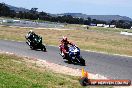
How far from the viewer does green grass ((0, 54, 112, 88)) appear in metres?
12.9

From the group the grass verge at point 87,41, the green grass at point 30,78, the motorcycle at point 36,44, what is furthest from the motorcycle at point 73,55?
the grass verge at point 87,41

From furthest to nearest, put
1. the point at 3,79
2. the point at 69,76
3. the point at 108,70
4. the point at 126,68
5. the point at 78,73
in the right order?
1. the point at 126,68
2. the point at 108,70
3. the point at 78,73
4. the point at 69,76
5. the point at 3,79

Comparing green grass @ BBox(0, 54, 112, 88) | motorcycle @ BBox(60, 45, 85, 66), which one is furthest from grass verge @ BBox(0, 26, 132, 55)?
green grass @ BBox(0, 54, 112, 88)

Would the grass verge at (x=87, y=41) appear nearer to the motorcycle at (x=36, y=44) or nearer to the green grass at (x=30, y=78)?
the motorcycle at (x=36, y=44)

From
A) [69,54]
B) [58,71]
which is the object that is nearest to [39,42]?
[69,54]

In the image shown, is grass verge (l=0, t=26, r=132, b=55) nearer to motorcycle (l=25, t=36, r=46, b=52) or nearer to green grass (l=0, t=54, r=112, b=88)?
motorcycle (l=25, t=36, r=46, b=52)

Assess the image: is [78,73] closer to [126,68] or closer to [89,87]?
[89,87]

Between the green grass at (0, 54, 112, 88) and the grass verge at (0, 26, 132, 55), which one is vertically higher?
the green grass at (0, 54, 112, 88)

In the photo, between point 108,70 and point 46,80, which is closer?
point 46,80

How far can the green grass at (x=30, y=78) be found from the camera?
12898 millimetres

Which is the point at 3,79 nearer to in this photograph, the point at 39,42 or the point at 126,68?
the point at 126,68

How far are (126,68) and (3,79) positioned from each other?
9.94 metres

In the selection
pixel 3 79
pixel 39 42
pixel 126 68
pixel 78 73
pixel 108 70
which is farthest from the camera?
pixel 39 42

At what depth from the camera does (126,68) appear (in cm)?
2144
